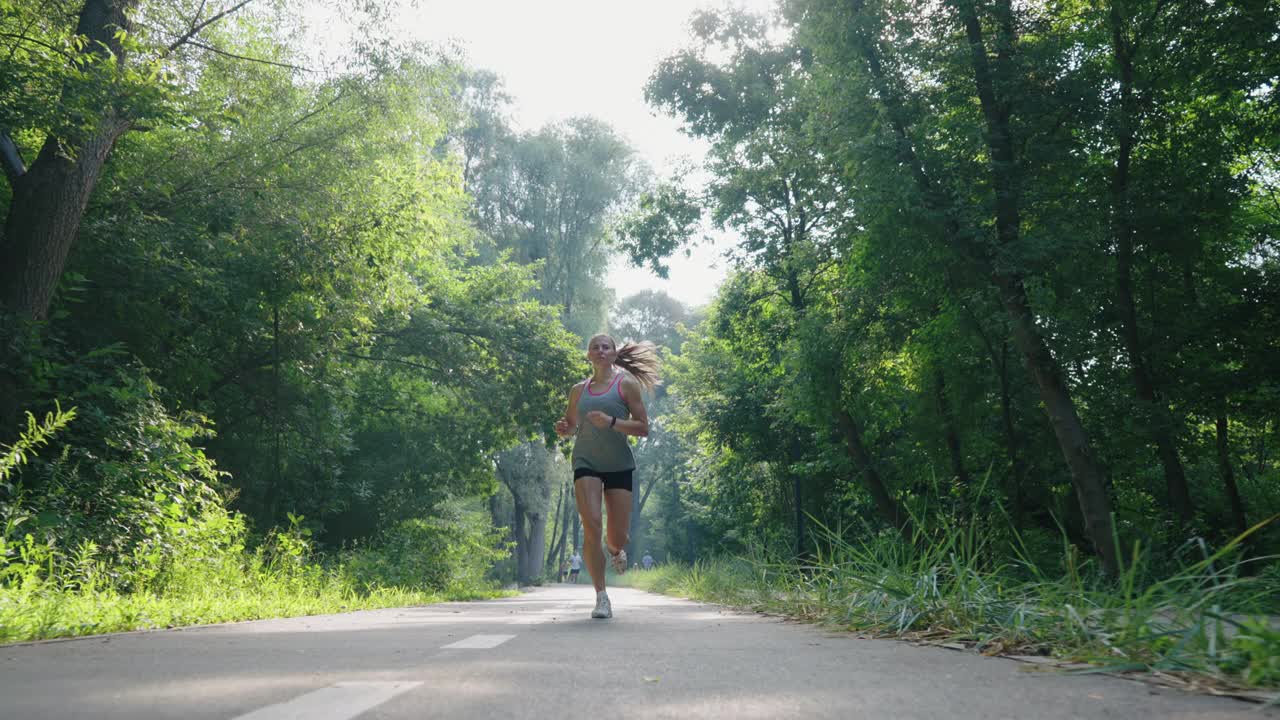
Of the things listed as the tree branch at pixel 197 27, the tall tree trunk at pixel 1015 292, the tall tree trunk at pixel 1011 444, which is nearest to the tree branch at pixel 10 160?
the tree branch at pixel 197 27

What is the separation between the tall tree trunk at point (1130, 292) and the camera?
12469 millimetres

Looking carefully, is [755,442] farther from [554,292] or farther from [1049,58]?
[554,292]

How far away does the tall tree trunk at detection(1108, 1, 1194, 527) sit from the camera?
1247cm

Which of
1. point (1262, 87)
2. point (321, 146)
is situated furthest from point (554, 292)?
point (1262, 87)

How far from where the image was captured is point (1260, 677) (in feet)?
9.04

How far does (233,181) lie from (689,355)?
19144 mm

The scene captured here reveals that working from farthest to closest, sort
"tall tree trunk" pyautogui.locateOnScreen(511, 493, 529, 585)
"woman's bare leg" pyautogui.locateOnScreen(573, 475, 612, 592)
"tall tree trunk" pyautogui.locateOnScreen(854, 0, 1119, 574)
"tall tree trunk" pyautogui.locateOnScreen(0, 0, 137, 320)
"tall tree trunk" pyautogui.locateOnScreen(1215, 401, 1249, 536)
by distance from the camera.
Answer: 1. "tall tree trunk" pyautogui.locateOnScreen(511, 493, 529, 585)
2. "tall tree trunk" pyautogui.locateOnScreen(1215, 401, 1249, 536)
3. "tall tree trunk" pyautogui.locateOnScreen(854, 0, 1119, 574)
4. "tall tree trunk" pyautogui.locateOnScreen(0, 0, 137, 320)
5. "woman's bare leg" pyautogui.locateOnScreen(573, 475, 612, 592)

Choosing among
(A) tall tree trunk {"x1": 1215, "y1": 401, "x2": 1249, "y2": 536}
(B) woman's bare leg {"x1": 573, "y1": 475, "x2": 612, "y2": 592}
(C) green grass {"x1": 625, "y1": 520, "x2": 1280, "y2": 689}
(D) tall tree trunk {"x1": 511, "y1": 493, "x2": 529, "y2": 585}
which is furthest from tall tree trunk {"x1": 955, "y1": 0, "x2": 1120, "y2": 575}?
(D) tall tree trunk {"x1": 511, "y1": 493, "x2": 529, "y2": 585}

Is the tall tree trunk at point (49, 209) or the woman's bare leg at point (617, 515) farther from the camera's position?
the tall tree trunk at point (49, 209)

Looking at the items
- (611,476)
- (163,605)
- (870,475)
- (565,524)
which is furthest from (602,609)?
(565,524)

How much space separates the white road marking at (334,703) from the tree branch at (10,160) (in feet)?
33.6

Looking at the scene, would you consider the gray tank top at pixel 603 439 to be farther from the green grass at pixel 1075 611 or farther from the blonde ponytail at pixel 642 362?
the green grass at pixel 1075 611

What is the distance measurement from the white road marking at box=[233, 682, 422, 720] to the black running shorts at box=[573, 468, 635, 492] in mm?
4495

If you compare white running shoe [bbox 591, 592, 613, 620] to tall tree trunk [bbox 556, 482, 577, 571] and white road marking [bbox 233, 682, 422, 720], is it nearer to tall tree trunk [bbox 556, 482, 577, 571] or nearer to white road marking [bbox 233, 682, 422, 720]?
white road marking [bbox 233, 682, 422, 720]
